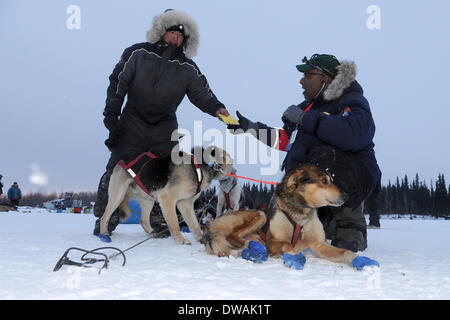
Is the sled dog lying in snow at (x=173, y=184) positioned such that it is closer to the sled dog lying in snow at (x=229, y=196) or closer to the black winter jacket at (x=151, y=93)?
the black winter jacket at (x=151, y=93)

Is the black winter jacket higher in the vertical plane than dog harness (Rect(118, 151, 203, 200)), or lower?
higher

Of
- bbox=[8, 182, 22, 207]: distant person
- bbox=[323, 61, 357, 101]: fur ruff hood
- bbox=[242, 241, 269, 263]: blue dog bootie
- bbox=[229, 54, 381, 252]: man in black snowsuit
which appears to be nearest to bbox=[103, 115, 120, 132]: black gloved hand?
bbox=[229, 54, 381, 252]: man in black snowsuit

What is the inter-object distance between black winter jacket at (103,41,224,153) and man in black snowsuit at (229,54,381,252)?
1.09m

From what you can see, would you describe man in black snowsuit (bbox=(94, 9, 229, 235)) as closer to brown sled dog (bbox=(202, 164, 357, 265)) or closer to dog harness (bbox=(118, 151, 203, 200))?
dog harness (bbox=(118, 151, 203, 200))

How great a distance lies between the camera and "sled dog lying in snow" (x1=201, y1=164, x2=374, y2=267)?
2.99 m

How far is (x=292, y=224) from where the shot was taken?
10.00 ft

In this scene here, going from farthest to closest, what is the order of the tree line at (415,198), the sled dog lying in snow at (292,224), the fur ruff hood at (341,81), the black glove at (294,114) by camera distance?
the tree line at (415,198)
the fur ruff hood at (341,81)
the black glove at (294,114)
the sled dog lying in snow at (292,224)

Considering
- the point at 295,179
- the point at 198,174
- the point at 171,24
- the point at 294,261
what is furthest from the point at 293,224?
the point at 171,24

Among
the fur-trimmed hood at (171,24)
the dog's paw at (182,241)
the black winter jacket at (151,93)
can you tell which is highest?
the fur-trimmed hood at (171,24)

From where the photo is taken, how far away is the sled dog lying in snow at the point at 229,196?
5656 millimetres

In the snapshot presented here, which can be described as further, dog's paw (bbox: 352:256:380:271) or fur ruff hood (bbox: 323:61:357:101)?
fur ruff hood (bbox: 323:61:357:101)

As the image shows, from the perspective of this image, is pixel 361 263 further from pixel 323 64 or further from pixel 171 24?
pixel 171 24

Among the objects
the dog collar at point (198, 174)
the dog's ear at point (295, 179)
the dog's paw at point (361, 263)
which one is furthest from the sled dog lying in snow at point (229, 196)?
the dog's paw at point (361, 263)

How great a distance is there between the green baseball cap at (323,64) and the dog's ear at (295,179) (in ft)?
4.59
